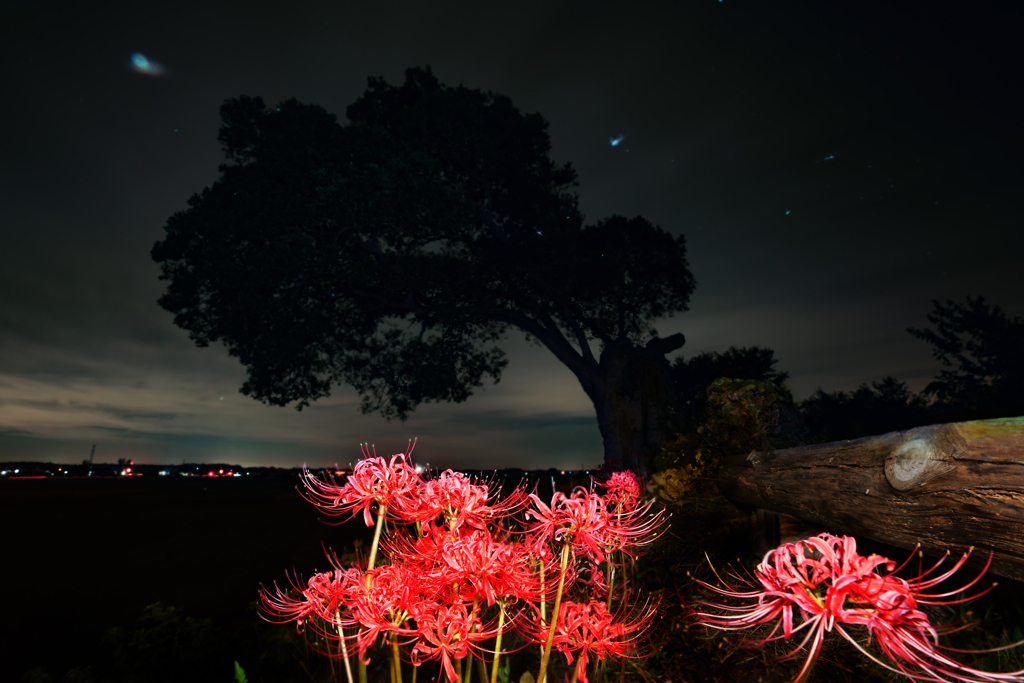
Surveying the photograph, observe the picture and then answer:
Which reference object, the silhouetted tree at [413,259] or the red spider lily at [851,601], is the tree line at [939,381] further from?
the red spider lily at [851,601]

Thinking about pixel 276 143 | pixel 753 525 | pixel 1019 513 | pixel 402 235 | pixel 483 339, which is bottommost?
pixel 753 525

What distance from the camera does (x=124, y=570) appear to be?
9.81 metres

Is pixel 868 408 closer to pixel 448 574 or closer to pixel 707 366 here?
pixel 707 366

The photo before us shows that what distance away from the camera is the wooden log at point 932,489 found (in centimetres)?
249

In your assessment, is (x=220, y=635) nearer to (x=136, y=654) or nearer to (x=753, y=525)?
(x=136, y=654)

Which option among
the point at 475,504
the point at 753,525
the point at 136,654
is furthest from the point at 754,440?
the point at 136,654

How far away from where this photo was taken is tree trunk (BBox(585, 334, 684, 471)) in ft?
53.6

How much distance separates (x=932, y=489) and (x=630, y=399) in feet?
46.8

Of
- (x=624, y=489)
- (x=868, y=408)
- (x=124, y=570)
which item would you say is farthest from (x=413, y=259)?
(x=868, y=408)

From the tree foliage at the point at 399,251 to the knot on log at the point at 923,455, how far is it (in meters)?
14.3

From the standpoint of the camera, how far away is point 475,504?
176cm

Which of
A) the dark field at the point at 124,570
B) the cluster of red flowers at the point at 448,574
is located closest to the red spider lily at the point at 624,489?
the cluster of red flowers at the point at 448,574

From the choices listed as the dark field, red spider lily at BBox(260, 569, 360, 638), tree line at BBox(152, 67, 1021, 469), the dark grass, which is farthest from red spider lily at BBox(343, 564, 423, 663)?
tree line at BBox(152, 67, 1021, 469)

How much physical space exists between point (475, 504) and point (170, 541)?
14.6 metres
